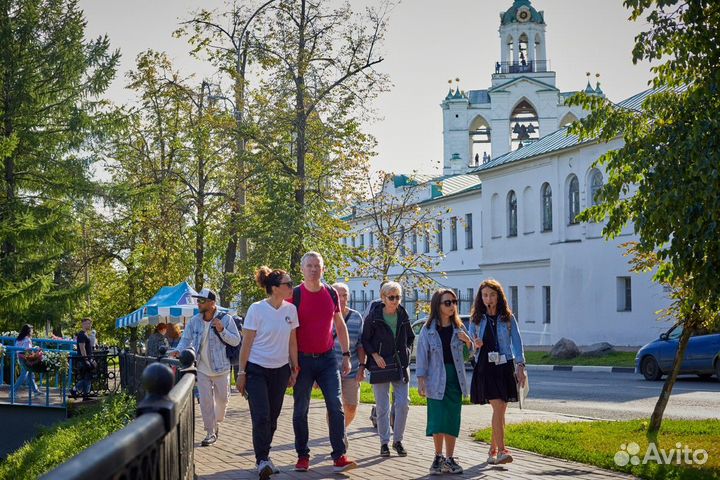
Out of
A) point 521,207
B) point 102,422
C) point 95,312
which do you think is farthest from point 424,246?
point 102,422

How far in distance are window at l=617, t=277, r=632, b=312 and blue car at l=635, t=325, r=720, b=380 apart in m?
17.1

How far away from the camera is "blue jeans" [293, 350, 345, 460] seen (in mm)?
10203

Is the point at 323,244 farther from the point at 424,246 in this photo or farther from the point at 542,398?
the point at 424,246

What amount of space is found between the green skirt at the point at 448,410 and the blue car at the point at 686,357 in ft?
49.8

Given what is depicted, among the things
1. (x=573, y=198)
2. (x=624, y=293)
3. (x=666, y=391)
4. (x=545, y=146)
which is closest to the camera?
(x=666, y=391)

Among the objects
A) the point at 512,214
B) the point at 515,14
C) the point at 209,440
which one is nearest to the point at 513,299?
the point at 512,214

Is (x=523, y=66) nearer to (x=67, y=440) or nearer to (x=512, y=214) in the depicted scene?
(x=512, y=214)

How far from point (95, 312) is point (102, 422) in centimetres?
2272

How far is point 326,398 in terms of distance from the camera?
1045 centimetres

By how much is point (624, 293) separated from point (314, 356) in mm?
35632

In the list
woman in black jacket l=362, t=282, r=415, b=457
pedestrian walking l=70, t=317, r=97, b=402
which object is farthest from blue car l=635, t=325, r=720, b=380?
woman in black jacket l=362, t=282, r=415, b=457

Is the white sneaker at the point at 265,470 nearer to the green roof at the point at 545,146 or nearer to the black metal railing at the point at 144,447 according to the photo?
the black metal railing at the point at 144,447

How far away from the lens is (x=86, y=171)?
1462 inches

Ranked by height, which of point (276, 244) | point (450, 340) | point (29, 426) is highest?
point (276, 244)
